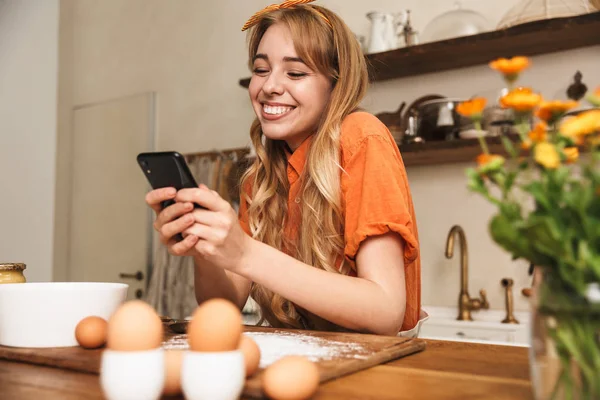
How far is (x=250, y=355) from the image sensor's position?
0.68 meters

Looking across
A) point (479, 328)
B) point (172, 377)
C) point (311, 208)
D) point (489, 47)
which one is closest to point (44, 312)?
point (172, 377)

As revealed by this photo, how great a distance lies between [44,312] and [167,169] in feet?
0.88

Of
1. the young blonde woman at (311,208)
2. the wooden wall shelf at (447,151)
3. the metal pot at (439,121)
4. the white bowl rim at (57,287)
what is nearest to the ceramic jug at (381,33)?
the metal pot at (439,121)

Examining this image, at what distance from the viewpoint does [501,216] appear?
51 cm

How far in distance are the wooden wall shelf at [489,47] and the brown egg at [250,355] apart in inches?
58.0

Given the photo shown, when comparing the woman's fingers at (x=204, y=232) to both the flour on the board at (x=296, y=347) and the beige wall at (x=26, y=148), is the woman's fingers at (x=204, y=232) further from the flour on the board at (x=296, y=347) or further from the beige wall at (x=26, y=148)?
the beige wall at (x=26, y=148)

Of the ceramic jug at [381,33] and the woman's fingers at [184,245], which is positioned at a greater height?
the ceramic jug at [381,33]

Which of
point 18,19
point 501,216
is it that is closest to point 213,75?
point 18,19

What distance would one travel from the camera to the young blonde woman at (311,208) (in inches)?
40.2

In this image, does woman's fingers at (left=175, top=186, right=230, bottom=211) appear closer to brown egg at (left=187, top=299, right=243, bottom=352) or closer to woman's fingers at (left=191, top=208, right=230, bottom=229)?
woman's fingers at (left=191, top=208, right=230, bottom=229)

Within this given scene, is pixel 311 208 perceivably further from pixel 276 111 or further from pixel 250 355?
pixel 250 355

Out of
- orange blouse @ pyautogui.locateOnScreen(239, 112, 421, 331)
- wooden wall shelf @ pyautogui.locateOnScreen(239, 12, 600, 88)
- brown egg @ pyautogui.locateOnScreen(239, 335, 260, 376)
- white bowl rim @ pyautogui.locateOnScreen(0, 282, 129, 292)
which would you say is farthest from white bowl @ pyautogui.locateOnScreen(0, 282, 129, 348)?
wooden wall shelf @ pyautogui.locateOnScreen(239, 12, 600, 88)

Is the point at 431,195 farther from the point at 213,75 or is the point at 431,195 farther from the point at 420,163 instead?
the point at 213,75

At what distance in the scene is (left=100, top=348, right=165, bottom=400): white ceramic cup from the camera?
57 cm
